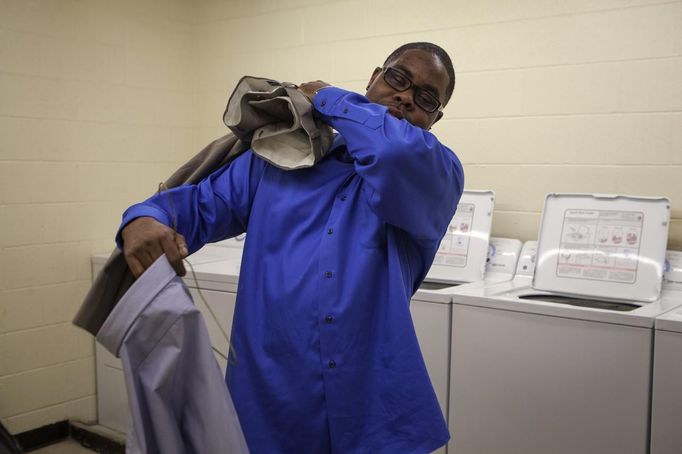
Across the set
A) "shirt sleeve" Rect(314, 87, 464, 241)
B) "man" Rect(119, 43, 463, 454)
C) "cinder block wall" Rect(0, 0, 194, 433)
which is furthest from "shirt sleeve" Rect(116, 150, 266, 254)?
"cinder block wall" Rect(0, 0, 194, 433)

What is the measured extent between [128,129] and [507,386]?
236 cm

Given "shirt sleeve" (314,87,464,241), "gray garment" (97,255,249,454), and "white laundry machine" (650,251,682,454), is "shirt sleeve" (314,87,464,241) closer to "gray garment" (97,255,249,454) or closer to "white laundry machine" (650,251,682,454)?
"gray garment" (97,255,249,454)

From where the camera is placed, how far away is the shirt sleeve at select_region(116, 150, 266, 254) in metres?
1.35

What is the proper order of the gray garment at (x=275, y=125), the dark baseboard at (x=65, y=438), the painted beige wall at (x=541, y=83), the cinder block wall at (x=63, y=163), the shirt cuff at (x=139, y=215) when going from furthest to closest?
the dark baseboard at (x=65, y=438)
the cinder block wall at (x=63, y=163)
the painted beige wall at (x=541, y=83)
the gray garment at (x=275, y=125)
the shirt cuff at (x=139, y=215)

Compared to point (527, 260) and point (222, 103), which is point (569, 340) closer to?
point (527, 260)

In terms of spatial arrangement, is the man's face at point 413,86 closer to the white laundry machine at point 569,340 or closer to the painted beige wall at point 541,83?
the white laundry machine at point 569,340

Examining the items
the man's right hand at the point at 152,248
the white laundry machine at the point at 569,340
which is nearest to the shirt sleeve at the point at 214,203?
the man's right hand at the point at 152,248

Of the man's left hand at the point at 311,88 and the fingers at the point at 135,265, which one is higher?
the man's left hand at the point at 311,88

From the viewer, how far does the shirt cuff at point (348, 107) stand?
4.25ft

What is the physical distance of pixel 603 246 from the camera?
254 cm

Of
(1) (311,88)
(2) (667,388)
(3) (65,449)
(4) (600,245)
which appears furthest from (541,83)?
(3) (65,449)

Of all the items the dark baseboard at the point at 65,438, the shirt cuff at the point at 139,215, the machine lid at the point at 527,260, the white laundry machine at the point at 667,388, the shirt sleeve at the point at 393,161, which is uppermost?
the shirt sleeve at the point at 393,161

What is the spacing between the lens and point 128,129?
3.52 meters

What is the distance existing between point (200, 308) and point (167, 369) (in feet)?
6.36
